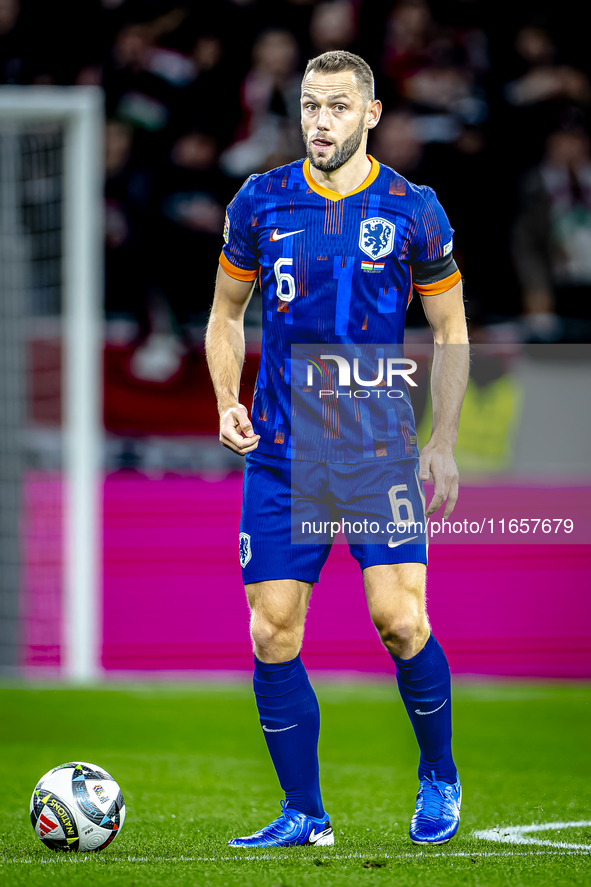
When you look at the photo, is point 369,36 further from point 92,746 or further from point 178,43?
point 92,746

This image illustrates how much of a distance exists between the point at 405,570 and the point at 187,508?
12.5 feet

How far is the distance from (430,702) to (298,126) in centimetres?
599

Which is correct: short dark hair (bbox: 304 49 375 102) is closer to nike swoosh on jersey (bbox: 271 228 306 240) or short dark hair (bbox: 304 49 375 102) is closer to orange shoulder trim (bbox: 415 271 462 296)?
nike swoosh on jersey (bbox: 271 228 306 240)

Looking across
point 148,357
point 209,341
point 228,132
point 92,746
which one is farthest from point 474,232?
point 209,341

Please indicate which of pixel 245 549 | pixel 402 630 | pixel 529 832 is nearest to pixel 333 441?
pixel 245 549

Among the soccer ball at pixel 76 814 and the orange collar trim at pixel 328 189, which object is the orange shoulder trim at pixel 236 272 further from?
the soccer ball at pixel 76 814

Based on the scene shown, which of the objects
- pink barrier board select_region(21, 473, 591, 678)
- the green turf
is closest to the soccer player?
the green turf

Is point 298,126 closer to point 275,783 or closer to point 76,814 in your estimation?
point 275,783

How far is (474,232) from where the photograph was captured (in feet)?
27.7

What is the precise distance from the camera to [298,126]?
845cm

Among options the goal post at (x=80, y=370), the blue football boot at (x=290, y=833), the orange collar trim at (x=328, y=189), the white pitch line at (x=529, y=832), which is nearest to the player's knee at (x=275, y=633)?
the blue football boot at (x=290, y=833)

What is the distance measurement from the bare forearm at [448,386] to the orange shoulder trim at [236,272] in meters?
0.53

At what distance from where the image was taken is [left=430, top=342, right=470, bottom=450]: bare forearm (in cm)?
324

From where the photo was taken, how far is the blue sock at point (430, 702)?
318 centimetres
